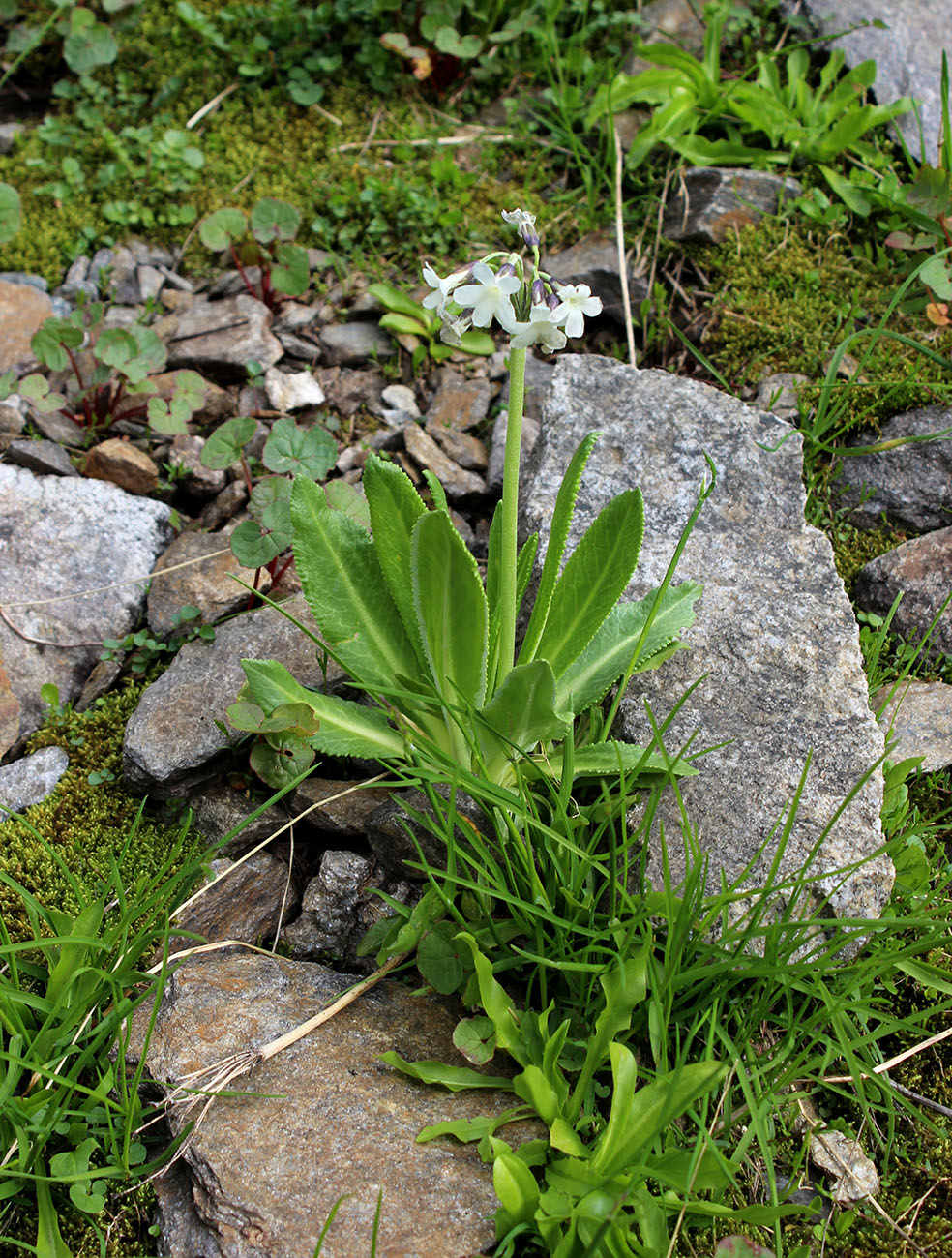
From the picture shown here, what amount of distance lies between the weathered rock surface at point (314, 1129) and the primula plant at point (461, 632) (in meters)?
0.51

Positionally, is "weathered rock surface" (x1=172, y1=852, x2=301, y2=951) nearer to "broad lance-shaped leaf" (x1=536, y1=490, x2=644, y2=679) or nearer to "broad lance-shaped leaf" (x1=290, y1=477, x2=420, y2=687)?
"broad lance-shaped leaf" (x1=290, y1=477, x2=420, y2=687)

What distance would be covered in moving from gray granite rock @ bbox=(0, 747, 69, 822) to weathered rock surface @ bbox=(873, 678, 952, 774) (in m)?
2.02

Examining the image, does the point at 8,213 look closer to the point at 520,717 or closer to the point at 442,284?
the point at 442,284

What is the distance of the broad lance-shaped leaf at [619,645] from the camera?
89.2 inches

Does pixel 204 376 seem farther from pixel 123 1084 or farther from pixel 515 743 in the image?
pixel 123 1084

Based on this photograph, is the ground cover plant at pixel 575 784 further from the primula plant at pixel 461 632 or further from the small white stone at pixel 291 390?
the small white stone at pixel 291 390

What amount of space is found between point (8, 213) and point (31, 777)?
216 cm

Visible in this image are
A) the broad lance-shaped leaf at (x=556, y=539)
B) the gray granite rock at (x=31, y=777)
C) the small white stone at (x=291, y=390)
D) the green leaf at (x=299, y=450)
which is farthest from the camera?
the small white stone at (x=291, y=390)

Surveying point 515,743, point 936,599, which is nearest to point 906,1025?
point 515,743

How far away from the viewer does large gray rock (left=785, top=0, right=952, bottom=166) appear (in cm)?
364

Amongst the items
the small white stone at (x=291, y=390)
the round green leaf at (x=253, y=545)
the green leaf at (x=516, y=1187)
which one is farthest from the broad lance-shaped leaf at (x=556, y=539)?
the small white stone at (x=291, y=390)

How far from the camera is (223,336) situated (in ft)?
11.5

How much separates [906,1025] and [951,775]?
0.76 m

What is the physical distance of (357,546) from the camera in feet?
7.62
